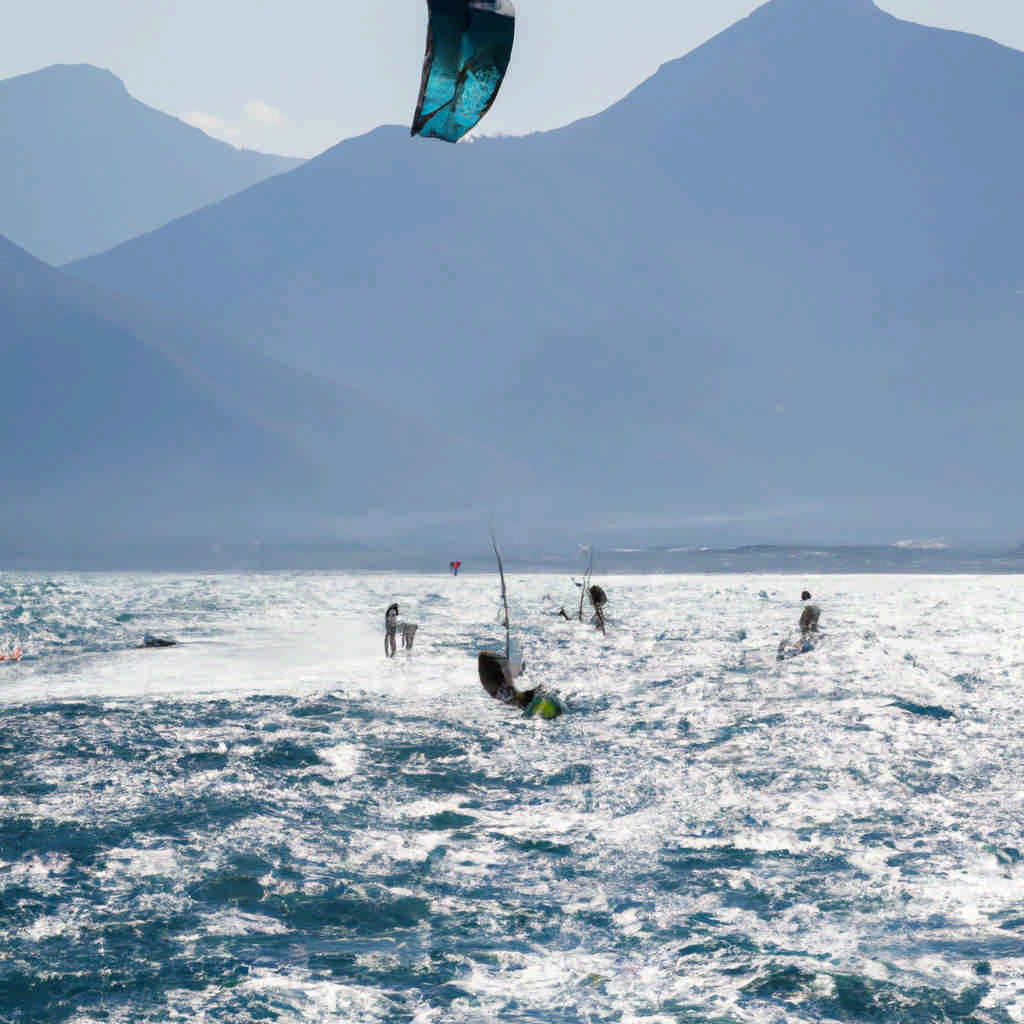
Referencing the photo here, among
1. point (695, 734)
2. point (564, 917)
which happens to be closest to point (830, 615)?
point (695, 734)

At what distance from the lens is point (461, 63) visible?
16.4ft

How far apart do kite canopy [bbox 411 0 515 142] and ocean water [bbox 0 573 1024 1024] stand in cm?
648

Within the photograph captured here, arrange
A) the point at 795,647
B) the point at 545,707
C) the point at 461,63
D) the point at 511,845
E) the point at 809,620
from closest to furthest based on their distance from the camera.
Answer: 1. the point at 461,63
2. the point at 511,845
3. the point at 545,707
4. the point at 795,647
5. the point at 809,620

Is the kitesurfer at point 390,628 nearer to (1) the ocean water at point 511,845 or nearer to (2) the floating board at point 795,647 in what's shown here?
(1) the ocean water at point 511,845

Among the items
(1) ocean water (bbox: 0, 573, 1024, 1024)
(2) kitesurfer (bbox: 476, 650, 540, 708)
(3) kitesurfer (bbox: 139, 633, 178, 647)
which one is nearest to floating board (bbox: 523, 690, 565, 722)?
(1) ocean water (bbox: 0, 573, 1024, 1024)

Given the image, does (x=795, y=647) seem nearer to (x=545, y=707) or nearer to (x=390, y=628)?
(x=390, y=628)

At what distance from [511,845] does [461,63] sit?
963 cm

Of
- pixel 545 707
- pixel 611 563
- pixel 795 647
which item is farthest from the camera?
pixel 611 563

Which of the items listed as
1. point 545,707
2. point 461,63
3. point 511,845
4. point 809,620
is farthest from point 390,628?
point 461,63

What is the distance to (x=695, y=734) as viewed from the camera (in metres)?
18.8

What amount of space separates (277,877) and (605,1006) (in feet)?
14.6

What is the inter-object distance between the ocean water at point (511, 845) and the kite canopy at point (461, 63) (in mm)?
6480

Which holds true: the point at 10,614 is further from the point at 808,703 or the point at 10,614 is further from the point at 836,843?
the point at 836,843

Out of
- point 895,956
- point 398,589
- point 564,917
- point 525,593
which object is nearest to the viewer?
point 895,956
